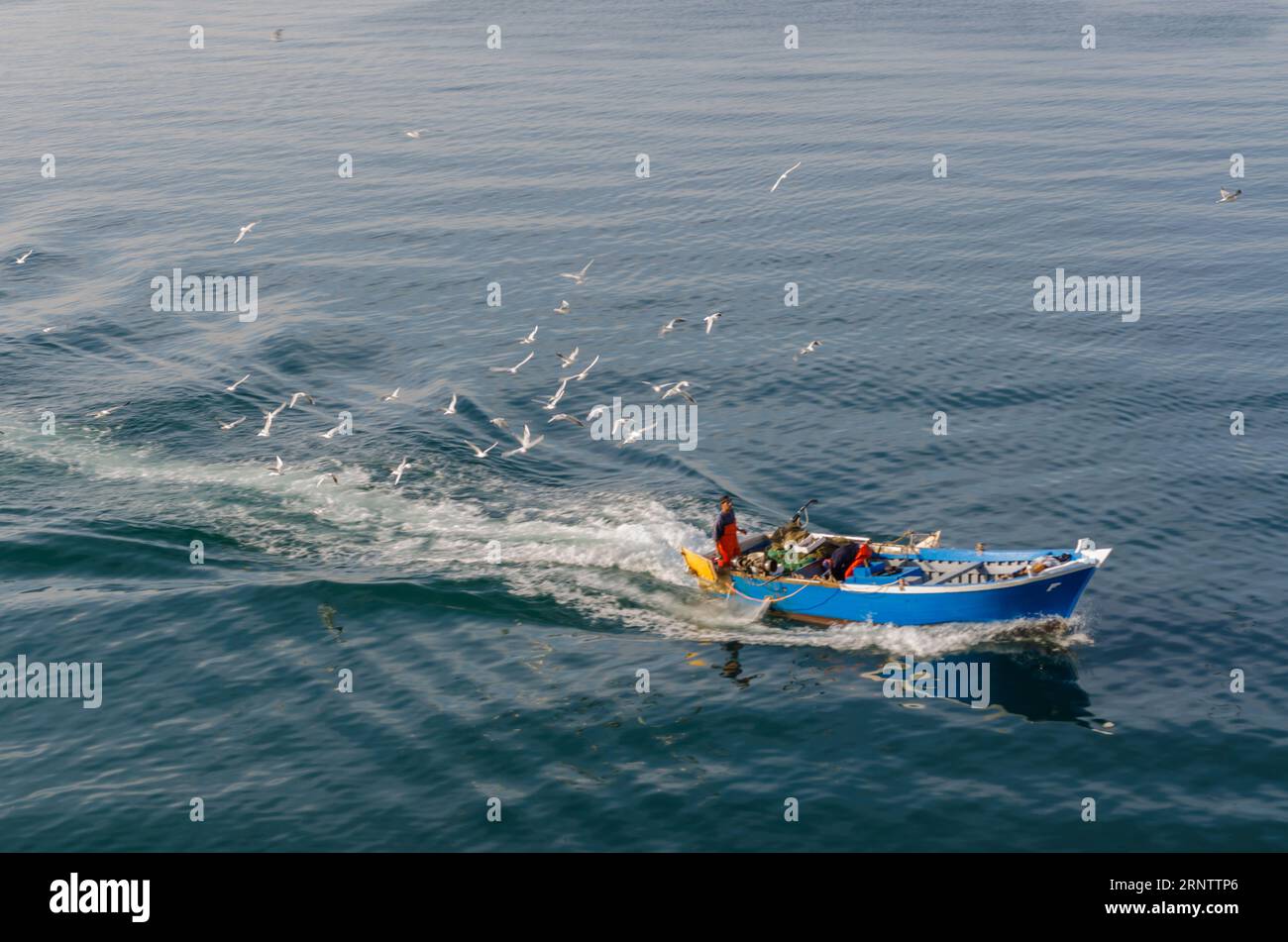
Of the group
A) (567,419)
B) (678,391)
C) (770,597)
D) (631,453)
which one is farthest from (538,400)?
(770,597)

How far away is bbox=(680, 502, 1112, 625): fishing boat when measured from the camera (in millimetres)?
44500

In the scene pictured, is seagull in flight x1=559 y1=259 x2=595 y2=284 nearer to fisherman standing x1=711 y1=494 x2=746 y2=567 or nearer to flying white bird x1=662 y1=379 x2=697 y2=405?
flying white bird x1=662 y1=379 x2=697 y2=405

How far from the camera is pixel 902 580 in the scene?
4550cm

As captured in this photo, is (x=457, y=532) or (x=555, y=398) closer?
(x=457, y=532)

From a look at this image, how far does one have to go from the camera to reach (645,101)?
389ft

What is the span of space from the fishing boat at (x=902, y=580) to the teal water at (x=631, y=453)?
0.94 metres

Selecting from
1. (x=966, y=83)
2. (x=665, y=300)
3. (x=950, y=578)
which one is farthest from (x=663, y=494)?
(x=966, y=83)

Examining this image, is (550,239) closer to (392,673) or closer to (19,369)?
(19,369)

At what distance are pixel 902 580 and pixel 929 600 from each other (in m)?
1.27

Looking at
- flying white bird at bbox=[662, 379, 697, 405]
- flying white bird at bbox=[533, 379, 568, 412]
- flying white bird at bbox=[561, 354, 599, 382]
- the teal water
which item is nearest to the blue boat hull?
the teal water

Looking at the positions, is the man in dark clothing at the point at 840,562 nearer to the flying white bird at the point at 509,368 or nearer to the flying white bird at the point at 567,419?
the flying white bird at the point at 567,419

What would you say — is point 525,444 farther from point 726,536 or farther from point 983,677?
point 983,677

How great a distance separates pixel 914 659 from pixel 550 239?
5388 centimetres

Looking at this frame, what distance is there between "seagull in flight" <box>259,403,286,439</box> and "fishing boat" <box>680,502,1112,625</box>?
2457 centimetres
